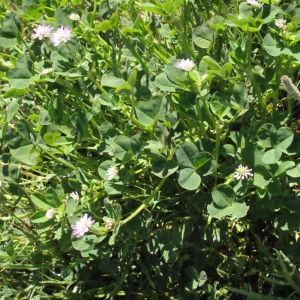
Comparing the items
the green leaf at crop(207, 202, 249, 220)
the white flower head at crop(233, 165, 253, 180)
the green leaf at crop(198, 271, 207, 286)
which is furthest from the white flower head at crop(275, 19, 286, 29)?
the green leaf at crop(198, 271, 207, 286)

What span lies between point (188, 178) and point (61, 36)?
669 mm

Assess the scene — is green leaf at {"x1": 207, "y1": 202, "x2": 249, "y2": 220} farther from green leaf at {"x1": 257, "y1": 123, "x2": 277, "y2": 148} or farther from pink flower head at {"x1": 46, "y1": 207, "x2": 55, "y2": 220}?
pink flower head at {"x1": 46, "y1": 207, "x2": 55, "y2": 220}

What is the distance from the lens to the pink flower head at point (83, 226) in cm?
155

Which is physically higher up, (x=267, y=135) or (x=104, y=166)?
(x=267, y=135)

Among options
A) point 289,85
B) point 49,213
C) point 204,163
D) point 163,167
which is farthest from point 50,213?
point 289,85

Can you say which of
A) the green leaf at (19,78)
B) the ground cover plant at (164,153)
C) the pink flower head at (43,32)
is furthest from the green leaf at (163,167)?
the pink flower head at (43,32)

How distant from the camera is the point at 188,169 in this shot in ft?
5.19

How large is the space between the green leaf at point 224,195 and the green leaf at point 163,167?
149 mm

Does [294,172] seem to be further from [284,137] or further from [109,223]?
[109,223]

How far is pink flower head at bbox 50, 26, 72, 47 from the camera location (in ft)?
5.71

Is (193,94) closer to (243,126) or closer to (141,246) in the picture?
(243,126)

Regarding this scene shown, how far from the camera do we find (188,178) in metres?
1.57

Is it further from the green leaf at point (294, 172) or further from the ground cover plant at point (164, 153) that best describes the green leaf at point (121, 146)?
the green leaf at point (294, 172)

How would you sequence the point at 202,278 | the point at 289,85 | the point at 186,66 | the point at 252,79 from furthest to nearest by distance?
the point at 202,278, the point at 252,79, the point at 186,66, the point at 289,85
